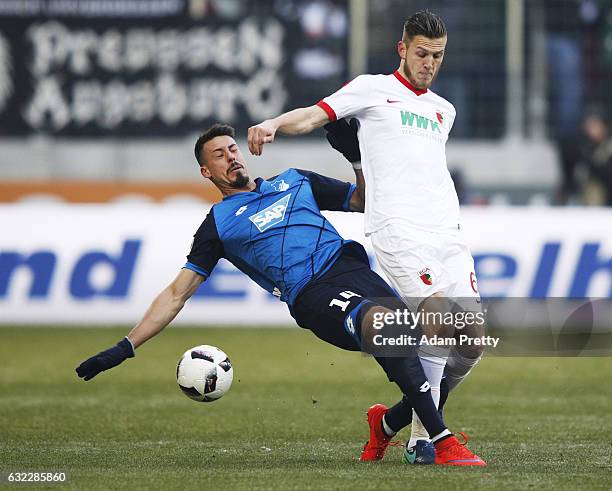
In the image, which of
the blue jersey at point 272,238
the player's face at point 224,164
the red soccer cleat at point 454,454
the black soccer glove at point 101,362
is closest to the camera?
the red soccer cleat at point 454,454

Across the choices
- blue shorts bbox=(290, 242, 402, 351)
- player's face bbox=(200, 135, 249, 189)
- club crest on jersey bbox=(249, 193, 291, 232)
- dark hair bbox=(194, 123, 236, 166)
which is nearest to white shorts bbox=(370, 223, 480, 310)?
blue shorts bbox=(290, 242, 402, 351)

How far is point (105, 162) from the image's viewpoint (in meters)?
18.8

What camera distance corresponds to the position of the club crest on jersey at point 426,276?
7250 millimetres

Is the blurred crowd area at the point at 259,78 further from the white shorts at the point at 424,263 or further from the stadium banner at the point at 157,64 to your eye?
the white shorts at the point at 424,263

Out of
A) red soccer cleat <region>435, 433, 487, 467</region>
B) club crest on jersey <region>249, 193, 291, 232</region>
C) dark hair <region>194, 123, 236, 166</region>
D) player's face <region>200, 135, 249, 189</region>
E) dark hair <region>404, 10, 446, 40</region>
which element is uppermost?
dark hair <region>404, 10, 446, 40</region>

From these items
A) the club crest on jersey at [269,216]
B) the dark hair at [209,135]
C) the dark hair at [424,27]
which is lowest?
the club crest on jersey at [269,216]

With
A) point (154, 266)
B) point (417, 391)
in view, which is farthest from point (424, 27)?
point (154, 266)

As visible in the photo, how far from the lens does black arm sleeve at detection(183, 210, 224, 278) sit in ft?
25.0

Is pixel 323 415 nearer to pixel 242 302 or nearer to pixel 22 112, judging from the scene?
pixel 242 302

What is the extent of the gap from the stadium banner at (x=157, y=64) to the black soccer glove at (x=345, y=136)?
1059cm

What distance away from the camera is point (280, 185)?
785 centimetres

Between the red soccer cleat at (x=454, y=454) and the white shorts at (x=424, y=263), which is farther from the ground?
the white shorts at (x=424, y=263)

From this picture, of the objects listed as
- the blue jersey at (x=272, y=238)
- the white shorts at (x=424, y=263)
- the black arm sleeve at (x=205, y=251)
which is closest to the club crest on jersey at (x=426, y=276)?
the white shorts at (x=424, y=263)

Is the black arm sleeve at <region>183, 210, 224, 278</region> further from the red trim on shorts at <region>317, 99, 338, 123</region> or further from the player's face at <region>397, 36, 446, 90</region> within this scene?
the player's face at <region>397, 36, 446, 90</region>
